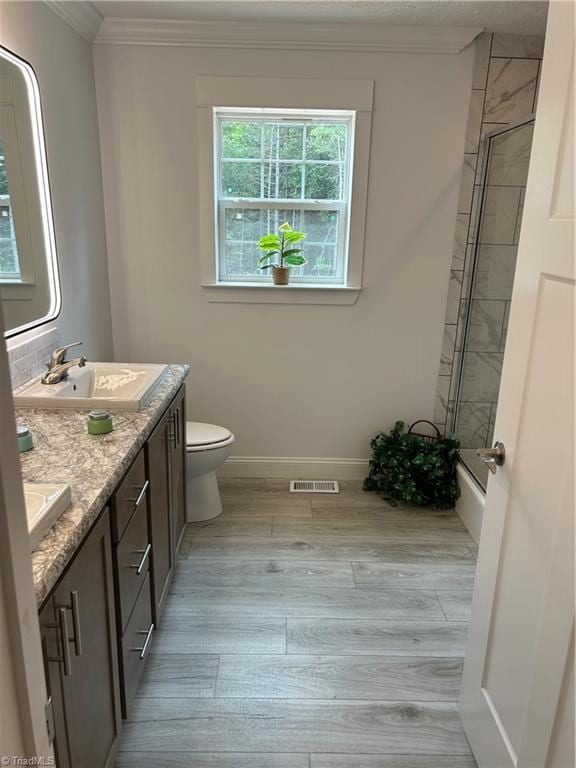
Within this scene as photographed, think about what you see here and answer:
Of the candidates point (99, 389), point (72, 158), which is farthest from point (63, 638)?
point (72, 158)

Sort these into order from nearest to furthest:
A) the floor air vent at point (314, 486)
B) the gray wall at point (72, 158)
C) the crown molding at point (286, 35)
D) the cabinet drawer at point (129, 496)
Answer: the cabinet drawer at point (129, 496), the gray wall at point (72, 158), the crown molding at point (286, 35), the floor air vent at point (314, 486)

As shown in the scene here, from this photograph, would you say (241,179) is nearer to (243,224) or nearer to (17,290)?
(243,224)

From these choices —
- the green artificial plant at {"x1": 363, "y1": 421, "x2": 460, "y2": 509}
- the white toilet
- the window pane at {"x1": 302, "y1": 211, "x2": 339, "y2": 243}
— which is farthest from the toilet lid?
the window pane at {"x1": 302, "y1": 211, "x2": 339, "y2": 243}

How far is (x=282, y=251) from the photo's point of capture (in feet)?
9.78

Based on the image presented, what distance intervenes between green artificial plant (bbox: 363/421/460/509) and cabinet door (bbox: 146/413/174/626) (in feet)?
4.51

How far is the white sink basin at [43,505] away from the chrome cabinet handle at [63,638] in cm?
15

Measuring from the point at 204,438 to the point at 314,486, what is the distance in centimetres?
88

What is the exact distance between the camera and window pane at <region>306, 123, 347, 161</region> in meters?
2.91

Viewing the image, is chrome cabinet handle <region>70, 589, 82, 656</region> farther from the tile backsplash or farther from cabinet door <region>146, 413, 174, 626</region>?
the tile backsplash

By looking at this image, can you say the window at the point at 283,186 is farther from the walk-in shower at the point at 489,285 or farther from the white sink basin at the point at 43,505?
the white sink basin at the point at 43,505

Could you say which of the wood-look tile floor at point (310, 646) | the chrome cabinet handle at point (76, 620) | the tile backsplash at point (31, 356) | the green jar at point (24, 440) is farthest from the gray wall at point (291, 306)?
the chrome cabinet handle at point (76, 620)

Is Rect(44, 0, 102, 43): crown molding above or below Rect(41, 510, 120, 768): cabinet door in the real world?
above

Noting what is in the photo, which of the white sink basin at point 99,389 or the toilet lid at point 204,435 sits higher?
the white sink basin at point 99,389

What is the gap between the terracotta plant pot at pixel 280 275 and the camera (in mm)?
2980
